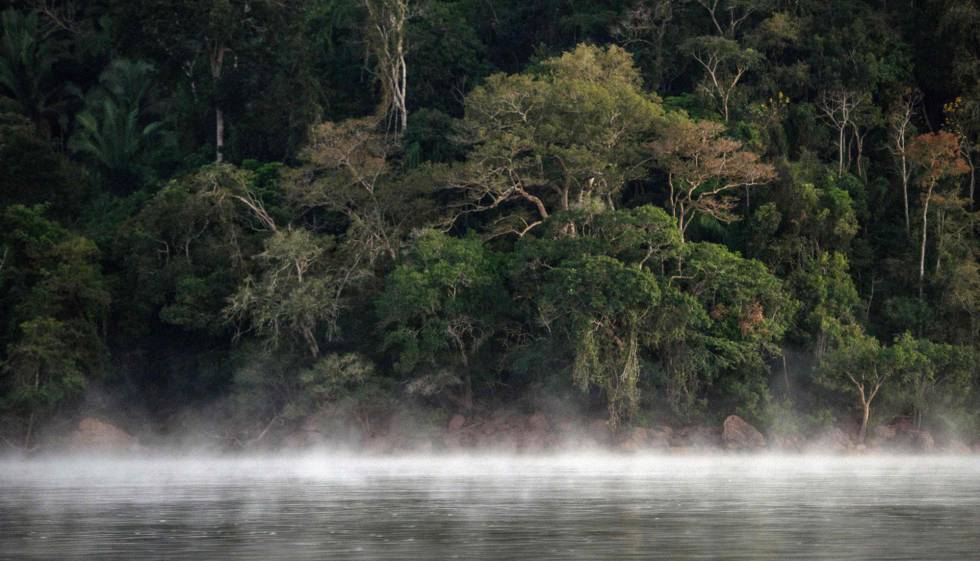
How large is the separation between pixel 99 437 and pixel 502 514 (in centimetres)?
2809

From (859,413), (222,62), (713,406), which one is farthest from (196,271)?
(859,413)

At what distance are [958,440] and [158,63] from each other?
30.4m

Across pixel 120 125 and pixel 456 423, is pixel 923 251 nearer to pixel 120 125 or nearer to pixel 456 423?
pixel 456 423

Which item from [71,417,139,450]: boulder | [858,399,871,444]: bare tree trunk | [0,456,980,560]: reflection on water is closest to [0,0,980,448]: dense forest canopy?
[858,399,871,444]: bare tree trunk

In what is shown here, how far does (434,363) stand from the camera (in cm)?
4275

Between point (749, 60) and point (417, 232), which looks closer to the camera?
point (417, 232)

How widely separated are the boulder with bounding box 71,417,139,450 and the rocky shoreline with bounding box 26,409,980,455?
0.03 meters

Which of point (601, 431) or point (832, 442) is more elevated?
point (601, 431)

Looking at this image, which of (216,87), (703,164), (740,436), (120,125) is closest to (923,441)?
(740,436)

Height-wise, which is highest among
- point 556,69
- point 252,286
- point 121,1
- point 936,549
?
point 121,1

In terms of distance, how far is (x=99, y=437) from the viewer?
44.0 metres

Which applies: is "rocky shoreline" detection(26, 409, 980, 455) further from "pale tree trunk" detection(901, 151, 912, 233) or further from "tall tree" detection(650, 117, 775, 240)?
"pale tree trunk" detection(901, 151, 912, 233)

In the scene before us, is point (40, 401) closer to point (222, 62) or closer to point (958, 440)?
point (222, 62)

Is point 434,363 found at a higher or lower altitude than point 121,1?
lower
